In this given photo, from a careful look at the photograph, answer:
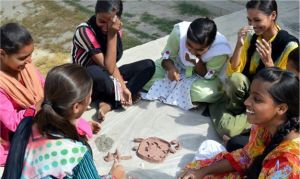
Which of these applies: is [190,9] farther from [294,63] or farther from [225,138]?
[294,63]

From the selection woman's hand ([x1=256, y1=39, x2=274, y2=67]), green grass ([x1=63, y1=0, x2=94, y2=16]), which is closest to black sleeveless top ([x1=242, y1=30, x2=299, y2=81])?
woman's hand ([x1=256, y1=39, x2=274, y2=67])

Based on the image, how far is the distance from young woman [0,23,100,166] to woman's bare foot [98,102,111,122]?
0.35 metres

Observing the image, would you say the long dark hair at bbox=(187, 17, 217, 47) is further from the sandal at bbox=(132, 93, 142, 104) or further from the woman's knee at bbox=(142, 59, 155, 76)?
the sandal at bbox=(132, 93, 142, 104)

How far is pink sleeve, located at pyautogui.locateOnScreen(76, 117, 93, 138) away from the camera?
3.12 m

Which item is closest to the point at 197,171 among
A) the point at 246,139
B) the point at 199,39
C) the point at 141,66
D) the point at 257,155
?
the point at 257,155

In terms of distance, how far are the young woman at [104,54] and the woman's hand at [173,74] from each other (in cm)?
24

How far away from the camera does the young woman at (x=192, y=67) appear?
3453 millimetres

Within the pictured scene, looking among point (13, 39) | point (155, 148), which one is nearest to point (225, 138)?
point (155, 148)

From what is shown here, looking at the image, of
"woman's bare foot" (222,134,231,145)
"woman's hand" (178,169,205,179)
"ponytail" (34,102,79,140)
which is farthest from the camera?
"woman's bare foot" (222,134,231,145)

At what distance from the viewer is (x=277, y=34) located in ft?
10.8

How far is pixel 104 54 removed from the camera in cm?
366

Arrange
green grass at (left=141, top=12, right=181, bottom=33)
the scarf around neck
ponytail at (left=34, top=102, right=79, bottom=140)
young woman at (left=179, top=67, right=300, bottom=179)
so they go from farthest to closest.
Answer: green grass at (left=141, top=12, right=181, bottom=33), the scarf around neck, young woman at (left=179, top=67, right=300, bottom=179), ponytail at (left=34, top=102, right=79, bottom=140)

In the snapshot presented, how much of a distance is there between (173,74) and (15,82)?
144 centimetres

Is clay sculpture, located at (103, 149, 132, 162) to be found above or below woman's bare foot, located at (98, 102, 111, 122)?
below
